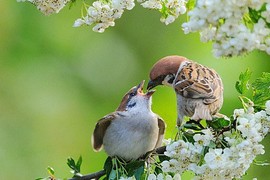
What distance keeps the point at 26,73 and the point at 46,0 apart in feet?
11.7

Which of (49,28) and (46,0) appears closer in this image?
(46,0)

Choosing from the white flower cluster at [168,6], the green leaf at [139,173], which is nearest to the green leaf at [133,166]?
the green leaf at [139,173]

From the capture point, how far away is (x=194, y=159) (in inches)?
102

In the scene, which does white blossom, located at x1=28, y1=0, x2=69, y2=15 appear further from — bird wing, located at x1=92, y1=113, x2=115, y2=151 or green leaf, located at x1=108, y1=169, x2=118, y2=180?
bird wing, located at x1=92, y1=113, x2=115, y2=151

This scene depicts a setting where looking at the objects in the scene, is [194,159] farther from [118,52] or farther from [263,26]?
[118,52]

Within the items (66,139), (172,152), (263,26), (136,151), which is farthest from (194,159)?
(66,139)

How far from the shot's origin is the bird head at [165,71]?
3709 mm

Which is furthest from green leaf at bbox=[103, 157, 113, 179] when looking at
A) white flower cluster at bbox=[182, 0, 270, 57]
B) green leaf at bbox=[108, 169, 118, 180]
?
white flower cluster at bbox=[182, 0, 270, 57]

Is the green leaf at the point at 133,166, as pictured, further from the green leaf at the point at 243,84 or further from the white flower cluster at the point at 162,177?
the green leaf at the point at 243,84

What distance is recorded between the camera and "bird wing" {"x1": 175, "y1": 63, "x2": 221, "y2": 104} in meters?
3.46

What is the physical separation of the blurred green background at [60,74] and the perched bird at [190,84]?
202 centimetres

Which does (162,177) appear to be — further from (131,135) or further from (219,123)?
(131,135)

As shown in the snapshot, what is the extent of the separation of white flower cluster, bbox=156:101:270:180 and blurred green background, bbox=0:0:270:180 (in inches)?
125

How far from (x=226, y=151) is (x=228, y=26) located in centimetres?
48
